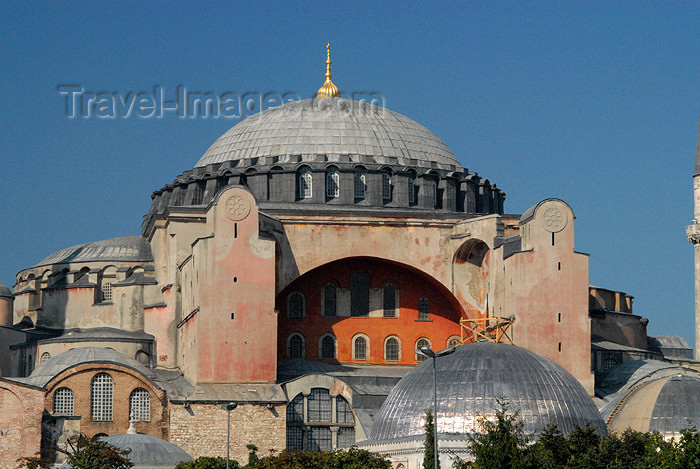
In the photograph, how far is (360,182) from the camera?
70375 mm

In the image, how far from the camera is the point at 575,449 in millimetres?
48281

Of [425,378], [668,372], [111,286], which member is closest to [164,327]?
[111,286]

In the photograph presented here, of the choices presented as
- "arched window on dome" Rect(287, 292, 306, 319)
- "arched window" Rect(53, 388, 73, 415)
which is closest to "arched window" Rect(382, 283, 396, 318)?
"arched window on dome" Rect(287, 292, 306, 319)

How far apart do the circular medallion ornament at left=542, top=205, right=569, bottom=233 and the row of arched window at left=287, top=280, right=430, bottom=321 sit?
7294 millimetres

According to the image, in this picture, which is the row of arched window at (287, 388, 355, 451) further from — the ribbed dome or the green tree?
the green tree

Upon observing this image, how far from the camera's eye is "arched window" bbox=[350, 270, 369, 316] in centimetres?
6825

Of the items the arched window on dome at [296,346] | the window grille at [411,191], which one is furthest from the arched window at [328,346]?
the window grille at [411,191]

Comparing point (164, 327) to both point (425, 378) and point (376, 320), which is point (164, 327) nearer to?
point (376, 320)

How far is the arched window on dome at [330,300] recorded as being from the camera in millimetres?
68125

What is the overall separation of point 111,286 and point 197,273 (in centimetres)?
937

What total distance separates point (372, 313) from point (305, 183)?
6454 millimetres

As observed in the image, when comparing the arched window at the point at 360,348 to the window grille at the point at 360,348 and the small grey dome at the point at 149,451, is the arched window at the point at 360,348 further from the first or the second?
the small grey dome at the point at 149,451

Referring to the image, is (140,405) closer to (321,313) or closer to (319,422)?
(319,422)

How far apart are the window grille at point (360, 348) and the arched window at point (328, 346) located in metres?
1.00
